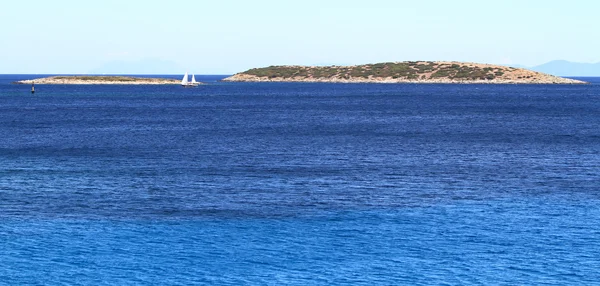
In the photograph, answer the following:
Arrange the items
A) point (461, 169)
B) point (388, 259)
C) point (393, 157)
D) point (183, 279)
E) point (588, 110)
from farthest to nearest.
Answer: point (588, 110), point (393, 157), point (461, 169), point (388, 259), point (183, 279)

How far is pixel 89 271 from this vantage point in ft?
142

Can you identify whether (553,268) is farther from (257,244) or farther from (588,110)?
(588,110)

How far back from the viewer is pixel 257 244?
4881cm

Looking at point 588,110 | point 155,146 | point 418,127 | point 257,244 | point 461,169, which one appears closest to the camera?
point 257,244

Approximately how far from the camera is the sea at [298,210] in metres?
43.7

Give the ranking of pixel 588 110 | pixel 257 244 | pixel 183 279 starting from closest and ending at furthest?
pixel 183 279 < pixel 257 244 < pixel 588 110

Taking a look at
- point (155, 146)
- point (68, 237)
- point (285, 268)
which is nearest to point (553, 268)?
point (285, 268)

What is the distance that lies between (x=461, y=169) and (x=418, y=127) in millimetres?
56040

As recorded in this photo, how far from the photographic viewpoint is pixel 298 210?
58625mm

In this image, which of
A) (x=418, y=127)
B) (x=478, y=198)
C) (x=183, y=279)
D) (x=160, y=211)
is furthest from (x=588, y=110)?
(x=183, y=279)

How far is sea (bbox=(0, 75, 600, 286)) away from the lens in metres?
43.7

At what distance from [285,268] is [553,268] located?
15.2m

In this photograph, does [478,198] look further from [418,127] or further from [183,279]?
[418,127]

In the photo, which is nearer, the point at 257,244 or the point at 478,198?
the point at 257,244
